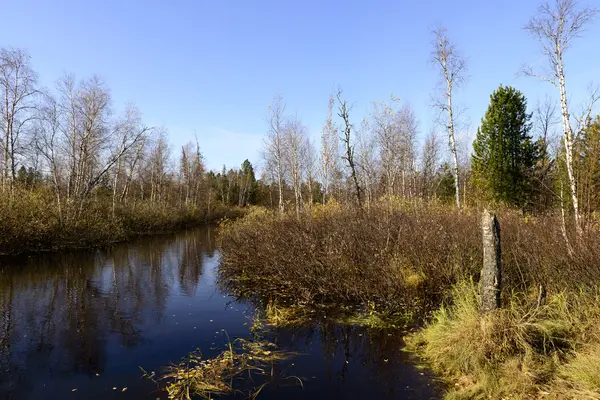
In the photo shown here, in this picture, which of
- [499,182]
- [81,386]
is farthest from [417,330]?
[499,182]

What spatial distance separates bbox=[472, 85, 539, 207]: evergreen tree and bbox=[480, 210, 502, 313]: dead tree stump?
698 inches

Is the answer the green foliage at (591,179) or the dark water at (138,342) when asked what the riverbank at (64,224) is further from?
the green foliage at (591,179)

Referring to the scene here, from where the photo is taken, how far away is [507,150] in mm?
20625

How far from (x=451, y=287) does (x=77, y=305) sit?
29.5 feet

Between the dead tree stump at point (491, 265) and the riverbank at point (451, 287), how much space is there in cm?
21

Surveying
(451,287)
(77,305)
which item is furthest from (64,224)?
(451,287)

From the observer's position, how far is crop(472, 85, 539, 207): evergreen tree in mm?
20375

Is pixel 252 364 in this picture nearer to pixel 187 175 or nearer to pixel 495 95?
pixel 495 95

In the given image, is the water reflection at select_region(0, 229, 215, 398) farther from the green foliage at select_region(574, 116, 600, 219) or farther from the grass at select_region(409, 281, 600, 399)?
the green foliage at select_region(574, 116, 600, 219)

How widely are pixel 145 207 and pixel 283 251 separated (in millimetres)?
22547

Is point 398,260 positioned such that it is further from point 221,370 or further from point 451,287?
point 221,370

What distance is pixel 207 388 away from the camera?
479cm

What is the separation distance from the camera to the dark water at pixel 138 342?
16.2 feet

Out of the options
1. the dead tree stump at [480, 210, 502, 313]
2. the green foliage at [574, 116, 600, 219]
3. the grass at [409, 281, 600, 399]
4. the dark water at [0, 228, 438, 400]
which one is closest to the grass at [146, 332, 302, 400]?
the dark water at [0, 228, 438, 400]
